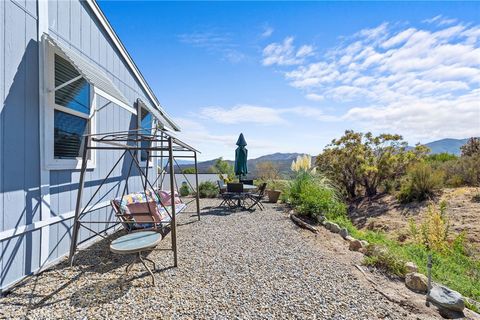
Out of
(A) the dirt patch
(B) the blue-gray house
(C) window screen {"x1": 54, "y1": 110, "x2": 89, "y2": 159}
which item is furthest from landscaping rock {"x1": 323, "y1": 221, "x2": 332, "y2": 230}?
(C) window screen {"x1": 54, "y1": 110, "x2": 89, "y2": 159}

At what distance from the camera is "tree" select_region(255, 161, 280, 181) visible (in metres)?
12.9

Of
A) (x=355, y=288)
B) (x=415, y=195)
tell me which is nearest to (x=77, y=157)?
(x=355, y=288)

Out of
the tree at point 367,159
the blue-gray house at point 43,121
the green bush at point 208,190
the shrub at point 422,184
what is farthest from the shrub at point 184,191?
the shrub at point 422,184

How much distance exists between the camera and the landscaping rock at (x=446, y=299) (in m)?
2.69

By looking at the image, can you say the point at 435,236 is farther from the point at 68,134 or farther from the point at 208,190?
the point at 208,190

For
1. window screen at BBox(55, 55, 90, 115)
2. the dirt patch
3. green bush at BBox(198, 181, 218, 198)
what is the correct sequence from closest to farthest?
1. window screen at BBox(55, 55, 90, 115)
2. the dirt patch
3. green bush at BBox(198, 181, 218, 198)

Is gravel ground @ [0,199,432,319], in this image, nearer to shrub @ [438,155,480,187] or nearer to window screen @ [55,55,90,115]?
window screen @ [55,55,90,115]

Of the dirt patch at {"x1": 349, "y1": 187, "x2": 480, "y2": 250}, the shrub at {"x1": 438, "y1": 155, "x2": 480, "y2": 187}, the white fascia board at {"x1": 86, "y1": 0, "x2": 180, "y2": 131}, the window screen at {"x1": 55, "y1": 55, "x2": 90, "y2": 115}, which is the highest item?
the white fascia board at {"x1": 86, "y1": 0, "x2": 180, "y2": 131}

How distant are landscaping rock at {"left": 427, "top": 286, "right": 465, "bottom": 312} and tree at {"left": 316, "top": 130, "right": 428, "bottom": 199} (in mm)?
7885

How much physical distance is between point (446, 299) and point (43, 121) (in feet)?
18.0

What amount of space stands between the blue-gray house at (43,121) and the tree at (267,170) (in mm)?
8932

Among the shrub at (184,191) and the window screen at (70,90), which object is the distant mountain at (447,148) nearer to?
the shrub at (184,191)

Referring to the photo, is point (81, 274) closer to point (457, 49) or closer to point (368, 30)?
point (368, 30)

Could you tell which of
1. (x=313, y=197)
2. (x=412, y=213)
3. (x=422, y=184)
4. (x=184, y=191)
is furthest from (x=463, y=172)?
(x=184, y=191)
